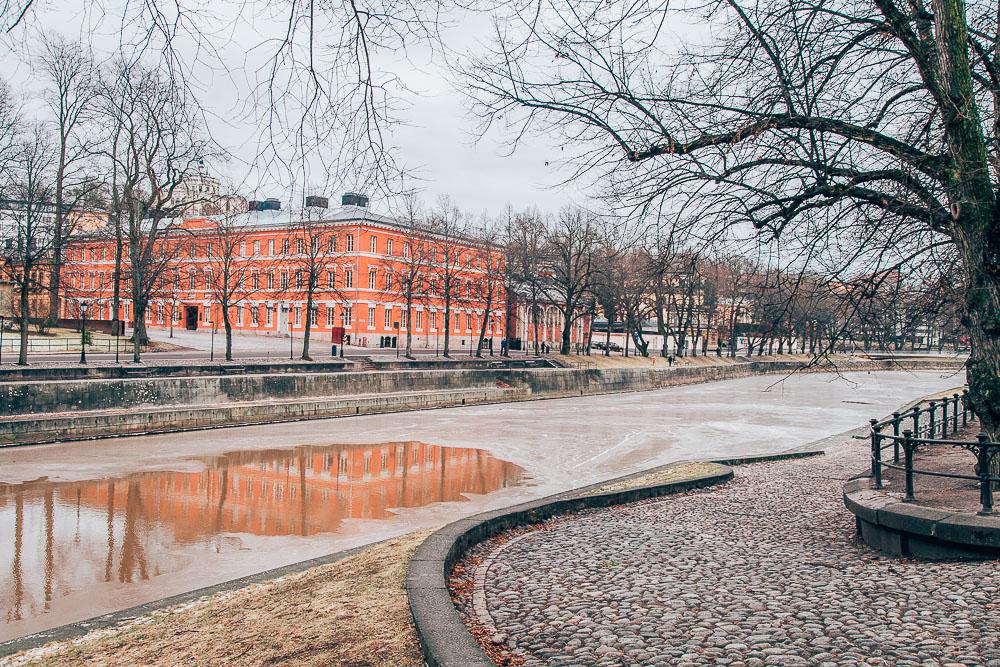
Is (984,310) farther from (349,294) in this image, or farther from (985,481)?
(349,294)

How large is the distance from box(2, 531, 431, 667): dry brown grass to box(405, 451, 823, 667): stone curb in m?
0.16

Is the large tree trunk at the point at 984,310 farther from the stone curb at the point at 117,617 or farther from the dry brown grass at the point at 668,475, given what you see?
the stone curb at the point at 117,617

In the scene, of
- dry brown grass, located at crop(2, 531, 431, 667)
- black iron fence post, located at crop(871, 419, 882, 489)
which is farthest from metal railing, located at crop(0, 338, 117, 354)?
black iron fence post, located at crop(871, 419, 882, 489)

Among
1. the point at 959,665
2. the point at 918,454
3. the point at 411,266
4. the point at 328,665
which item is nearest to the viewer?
the point at 959,665

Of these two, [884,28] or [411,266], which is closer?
[884,28]

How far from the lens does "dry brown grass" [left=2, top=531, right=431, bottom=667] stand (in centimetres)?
587

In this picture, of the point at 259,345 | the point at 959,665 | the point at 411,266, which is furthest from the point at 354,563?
the point at 259,345

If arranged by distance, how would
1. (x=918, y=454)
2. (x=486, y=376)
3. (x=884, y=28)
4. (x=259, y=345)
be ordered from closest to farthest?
(x=884, y=28) < (x=918, y=454) < (x=486, y=376) < (x=259, y=345)

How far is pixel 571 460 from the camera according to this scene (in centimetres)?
2456

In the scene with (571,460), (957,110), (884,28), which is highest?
(884,28)

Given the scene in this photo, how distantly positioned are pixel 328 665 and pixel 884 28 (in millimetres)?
9378

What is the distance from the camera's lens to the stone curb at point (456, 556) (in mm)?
5207

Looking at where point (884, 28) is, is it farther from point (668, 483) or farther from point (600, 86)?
point (668, 483)

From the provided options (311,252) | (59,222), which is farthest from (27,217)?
(311,252)
